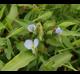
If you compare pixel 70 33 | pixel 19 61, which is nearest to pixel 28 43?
pixel 19 61

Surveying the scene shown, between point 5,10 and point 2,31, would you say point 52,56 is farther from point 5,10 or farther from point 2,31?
point 5,10

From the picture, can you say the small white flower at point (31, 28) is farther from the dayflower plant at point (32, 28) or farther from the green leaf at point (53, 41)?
the green leaf at point (53, 41)

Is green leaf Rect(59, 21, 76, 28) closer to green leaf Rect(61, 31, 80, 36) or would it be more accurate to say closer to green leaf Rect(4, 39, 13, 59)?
green leaf Rect(61, 31, 80, 36)

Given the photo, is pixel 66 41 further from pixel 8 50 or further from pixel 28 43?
pixel 8 50

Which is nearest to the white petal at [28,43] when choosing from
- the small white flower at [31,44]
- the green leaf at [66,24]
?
the small white flower at [31,44]
